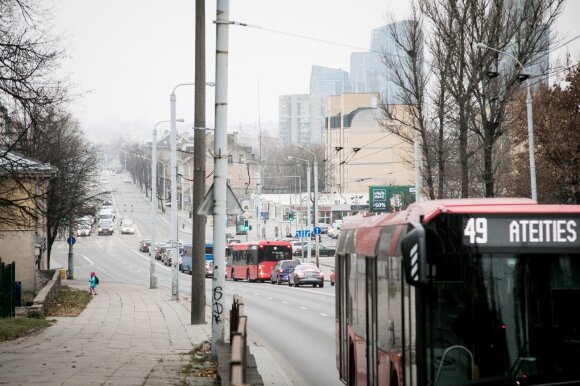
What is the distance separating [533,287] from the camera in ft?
27.2

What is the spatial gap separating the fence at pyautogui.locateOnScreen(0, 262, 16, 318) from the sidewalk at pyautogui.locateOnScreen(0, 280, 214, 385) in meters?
1.51

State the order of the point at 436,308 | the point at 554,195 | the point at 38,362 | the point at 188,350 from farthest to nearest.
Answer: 1. the point at 554,195
2. the point at 188,350
3. the point at 38,362
4. the point at 436,308

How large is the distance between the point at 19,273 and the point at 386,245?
36327mm

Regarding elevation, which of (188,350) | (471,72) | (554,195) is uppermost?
(471,72)

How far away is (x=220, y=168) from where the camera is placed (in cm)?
1733

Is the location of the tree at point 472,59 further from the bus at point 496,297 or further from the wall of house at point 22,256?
the bus at point 496,297

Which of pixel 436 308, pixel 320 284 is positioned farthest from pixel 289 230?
pixel 436 308

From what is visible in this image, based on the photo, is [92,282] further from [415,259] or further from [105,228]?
[105,228]

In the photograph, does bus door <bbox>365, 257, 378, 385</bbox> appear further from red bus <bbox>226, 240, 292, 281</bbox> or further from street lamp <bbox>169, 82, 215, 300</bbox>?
red bus <bbox>226, 240, 292, 281</bbox>

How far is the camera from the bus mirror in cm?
771

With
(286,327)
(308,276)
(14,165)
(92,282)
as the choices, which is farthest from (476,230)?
(308,276)

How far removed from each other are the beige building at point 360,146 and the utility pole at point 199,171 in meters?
99.9

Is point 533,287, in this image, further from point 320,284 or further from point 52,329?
point 320,284

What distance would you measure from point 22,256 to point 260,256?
77.1ft
